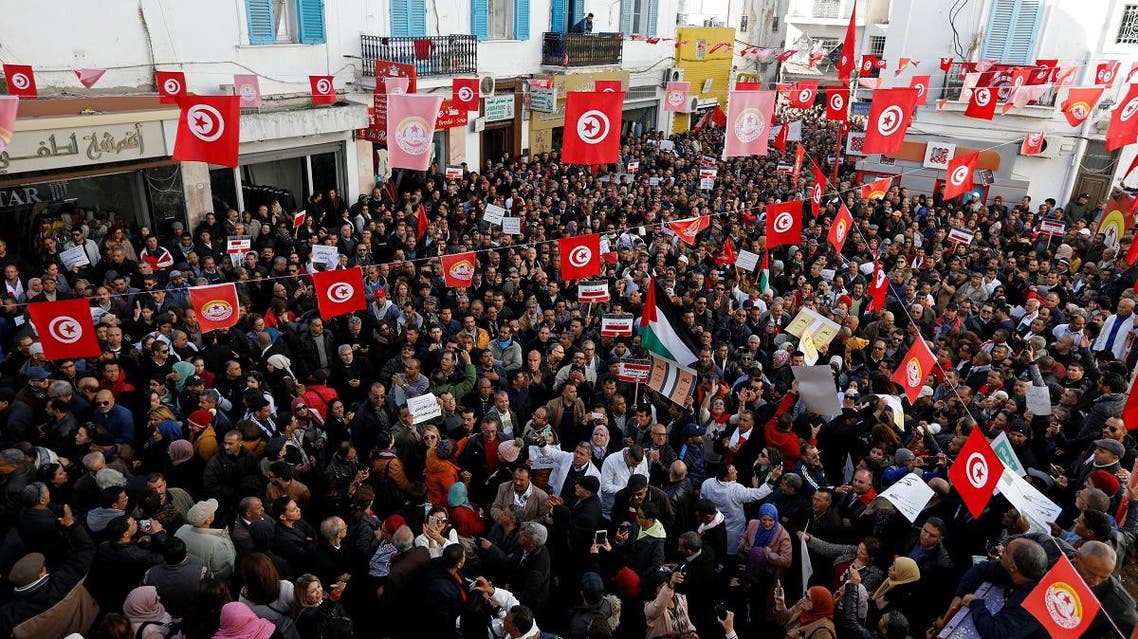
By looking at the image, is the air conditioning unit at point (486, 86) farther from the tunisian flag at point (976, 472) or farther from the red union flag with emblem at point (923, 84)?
the tunisian flag at point (976, 472)

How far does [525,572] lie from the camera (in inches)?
203

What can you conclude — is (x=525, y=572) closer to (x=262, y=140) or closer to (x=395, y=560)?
(x=395, y=560)

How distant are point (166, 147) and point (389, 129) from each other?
5295 mm

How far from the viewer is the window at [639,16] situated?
25016mm

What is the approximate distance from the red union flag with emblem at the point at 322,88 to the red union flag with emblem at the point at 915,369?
12.3 metres

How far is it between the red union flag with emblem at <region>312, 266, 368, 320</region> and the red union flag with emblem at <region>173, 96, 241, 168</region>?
1769mm

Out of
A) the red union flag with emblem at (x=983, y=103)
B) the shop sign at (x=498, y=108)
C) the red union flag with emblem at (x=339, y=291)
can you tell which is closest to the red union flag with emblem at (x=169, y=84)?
the red union flag with emblem at (x=339, y=291)

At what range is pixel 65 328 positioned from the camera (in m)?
7.19

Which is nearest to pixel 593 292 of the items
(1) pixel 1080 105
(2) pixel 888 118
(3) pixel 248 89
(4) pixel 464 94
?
(2) pixel 888 118

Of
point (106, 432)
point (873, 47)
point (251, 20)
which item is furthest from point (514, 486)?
point (873, 47)

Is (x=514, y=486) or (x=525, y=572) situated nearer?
(x=525, y=572)

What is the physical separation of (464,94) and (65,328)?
11985 millimetres

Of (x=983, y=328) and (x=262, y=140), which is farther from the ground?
(x=262, y=140)

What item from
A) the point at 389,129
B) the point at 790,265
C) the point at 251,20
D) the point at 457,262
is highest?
the point at 251,20
